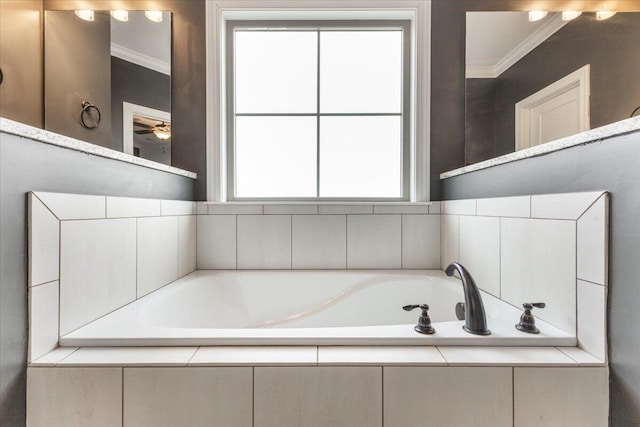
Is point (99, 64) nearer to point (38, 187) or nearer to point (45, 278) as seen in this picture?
point (38, 187)

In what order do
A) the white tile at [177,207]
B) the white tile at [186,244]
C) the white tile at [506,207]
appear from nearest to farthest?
the white tile at [506,207] < the white tile at [177,207] < the white tile at [186,244]

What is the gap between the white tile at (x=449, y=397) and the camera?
0.64 m

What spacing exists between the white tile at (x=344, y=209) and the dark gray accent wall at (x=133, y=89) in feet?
3.49

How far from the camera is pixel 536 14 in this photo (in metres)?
1.43

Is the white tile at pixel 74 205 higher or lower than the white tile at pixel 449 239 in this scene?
higher

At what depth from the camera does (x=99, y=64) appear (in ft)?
4.67

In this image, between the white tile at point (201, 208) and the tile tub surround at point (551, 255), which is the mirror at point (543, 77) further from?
the white tile at point (201, 208)

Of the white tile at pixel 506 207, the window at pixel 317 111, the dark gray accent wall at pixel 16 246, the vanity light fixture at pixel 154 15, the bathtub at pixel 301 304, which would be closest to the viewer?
the dark gray accent wall at pixel 16 246

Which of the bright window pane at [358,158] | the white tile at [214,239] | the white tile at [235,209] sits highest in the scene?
the bright window pane at [358,158]

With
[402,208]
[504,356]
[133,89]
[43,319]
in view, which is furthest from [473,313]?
[133,89]

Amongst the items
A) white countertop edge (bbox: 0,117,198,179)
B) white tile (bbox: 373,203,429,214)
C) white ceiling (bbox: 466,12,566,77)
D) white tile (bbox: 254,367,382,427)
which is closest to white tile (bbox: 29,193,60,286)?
white countertop edge (bbox: 0,117,198,179)

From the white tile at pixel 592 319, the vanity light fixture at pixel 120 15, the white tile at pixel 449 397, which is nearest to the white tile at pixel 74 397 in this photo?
the white tile at pixel 449 397

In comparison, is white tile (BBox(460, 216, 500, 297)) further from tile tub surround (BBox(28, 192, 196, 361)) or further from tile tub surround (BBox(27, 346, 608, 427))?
tile tub surround (BBox(28, 192, 196, 361))

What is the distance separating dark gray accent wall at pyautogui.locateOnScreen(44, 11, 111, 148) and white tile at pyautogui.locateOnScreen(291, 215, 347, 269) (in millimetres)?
1087
